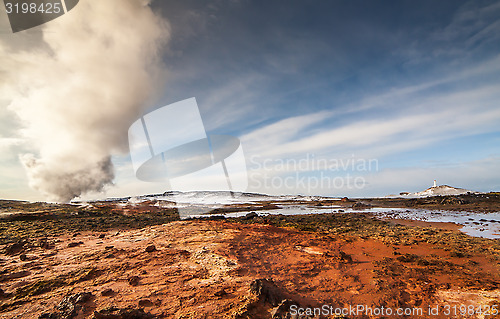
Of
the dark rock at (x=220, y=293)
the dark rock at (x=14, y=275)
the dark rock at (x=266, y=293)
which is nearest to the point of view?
the dark rock at (x=266, y=293)

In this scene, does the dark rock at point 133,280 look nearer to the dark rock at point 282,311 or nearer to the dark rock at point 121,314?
the dark rock at point 121,314

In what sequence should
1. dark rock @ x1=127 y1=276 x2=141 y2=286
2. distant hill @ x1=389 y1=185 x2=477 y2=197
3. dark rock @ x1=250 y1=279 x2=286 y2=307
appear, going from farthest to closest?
distant hill @ x1=389 y1=185 x2=477 y2=197 → dark rock @ x1=127 y1=276 x2=141 y2=286 → dark rock @ x1=250 y1=279 x2=286 y2=307

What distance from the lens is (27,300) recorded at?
259 inches

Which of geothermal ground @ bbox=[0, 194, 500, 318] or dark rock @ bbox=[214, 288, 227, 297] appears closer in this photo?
geothermal ground @ bbox=[0, 194, 500, 318]

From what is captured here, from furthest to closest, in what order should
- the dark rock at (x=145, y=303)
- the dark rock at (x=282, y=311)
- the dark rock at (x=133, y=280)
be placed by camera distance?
the dark rock at (x=133, y=280), the dark rock at (x=145, y=303), the dark rock at (x=282, y=311)

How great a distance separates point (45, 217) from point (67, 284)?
32125 millimetres

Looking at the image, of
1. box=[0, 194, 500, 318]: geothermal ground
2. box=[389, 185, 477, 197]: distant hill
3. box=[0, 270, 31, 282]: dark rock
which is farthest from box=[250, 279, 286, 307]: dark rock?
box=[389, 185, 477, 197]: distant hill

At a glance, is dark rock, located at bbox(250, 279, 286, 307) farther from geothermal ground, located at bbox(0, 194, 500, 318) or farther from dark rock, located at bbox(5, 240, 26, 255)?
dark rock, located at bbox(5, 240, 26, 255)

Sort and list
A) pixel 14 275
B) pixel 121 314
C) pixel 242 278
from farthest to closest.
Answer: pixel 14 275 < pixel 242 278 < pixel 121 314

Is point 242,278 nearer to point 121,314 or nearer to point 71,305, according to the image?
point 121,314

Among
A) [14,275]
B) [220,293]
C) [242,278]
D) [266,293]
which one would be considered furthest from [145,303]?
Result: [14,275]

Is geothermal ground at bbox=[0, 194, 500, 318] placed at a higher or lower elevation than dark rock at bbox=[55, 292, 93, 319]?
lower

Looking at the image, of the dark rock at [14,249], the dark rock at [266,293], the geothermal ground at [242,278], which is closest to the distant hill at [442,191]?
the geothermal ground at [242,278]

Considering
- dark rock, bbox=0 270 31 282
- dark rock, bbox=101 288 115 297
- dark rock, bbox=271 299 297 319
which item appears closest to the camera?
dark rock, bbox=271 299 297 319
